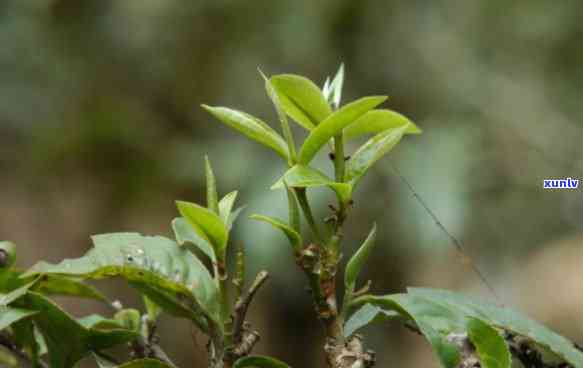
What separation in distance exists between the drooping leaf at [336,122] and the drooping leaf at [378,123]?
0.08ft

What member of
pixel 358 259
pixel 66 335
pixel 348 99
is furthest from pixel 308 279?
pixel 348 99

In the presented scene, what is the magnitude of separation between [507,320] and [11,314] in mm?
301

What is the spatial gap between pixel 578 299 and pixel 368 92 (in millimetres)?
742

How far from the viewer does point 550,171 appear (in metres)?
1.91

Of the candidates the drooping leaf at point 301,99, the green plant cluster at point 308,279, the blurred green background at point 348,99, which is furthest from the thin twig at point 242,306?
the blurred green background at point 348,99

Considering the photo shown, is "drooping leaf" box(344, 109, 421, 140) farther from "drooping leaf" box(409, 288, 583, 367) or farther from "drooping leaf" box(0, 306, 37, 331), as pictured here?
"drooping leaf" box(0, 306, 37, 331)

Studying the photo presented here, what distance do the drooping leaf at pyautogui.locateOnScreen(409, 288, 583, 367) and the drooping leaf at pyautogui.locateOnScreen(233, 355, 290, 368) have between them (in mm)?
97

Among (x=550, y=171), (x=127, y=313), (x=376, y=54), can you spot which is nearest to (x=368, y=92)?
(x=376, y=54)

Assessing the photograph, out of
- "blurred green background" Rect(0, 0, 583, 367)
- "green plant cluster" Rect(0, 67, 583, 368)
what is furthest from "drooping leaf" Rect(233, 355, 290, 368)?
"blurred green background" Rect(0, 0, 583, 367)

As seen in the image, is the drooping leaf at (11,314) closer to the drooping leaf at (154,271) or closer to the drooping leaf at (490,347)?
the drooping leaf at (154,271)

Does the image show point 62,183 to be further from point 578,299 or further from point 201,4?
point 578,299

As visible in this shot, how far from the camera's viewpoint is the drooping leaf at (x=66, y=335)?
0.48m

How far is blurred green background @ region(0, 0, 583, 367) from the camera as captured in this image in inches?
74.5

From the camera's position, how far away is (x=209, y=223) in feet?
1.61
